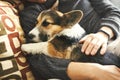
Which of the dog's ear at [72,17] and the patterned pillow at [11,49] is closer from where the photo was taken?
the patterned pillow at [11,49]

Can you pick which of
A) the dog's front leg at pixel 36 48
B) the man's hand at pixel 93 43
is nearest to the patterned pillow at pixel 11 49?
the dog's front leg at pixel 36 48

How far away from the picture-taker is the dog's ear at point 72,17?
129cm

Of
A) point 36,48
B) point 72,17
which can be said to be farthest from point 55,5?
point 36,48

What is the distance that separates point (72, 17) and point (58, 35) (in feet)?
0.38

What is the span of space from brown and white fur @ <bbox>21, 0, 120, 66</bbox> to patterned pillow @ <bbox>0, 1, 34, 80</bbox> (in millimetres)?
48

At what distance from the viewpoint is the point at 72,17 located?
51.1 inches

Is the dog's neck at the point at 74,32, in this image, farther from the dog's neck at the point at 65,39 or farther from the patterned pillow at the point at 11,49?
the patterned pillow at the point at 11,49

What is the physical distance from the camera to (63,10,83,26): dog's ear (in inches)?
50.8

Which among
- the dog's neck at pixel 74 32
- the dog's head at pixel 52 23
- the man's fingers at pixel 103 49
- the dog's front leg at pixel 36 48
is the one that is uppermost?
the dog's head at pixel 52 23

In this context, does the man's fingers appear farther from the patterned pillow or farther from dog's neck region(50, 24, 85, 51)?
the patterned pillow

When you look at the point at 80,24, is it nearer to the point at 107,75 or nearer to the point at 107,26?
the point at 107,26

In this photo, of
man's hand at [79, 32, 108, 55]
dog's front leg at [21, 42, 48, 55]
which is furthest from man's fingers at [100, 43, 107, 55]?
dog's front leg at [21, 42, 48, 55]

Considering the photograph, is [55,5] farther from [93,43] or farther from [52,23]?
[93,43]

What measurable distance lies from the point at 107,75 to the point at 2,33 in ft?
1.67
